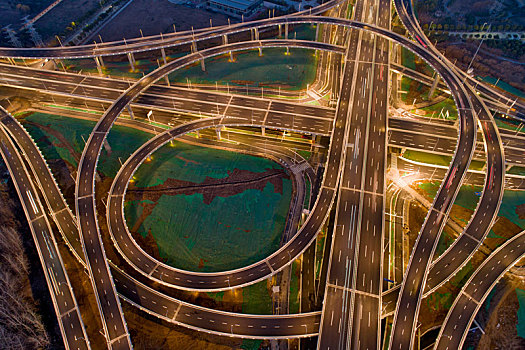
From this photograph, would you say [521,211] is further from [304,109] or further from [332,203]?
[304,109]

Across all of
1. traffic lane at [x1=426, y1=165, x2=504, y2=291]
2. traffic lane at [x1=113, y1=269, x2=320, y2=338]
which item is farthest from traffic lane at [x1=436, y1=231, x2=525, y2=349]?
traffic lane at [x1=113, y1=269, x2=320, y2=338]

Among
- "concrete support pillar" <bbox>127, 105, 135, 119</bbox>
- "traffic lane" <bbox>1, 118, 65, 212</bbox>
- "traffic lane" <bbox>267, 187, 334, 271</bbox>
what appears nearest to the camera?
"traffic lane" <bbox>267, 187, 334, 271</bbox>

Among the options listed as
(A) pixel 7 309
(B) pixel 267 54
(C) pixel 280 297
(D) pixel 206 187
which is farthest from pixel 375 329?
(B) pixel 267 54

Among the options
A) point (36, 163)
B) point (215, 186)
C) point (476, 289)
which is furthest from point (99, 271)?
point (476, 289)

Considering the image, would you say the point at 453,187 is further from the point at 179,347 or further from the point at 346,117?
the point at 179,347

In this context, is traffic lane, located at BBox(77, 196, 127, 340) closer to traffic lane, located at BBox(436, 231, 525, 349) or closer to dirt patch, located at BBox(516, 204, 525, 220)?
traffic lane, located at BBox(436, 231, 525, 349)

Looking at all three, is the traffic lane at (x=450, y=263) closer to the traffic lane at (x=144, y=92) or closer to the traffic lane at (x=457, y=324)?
the traffic lane at (x=457, y=324)
